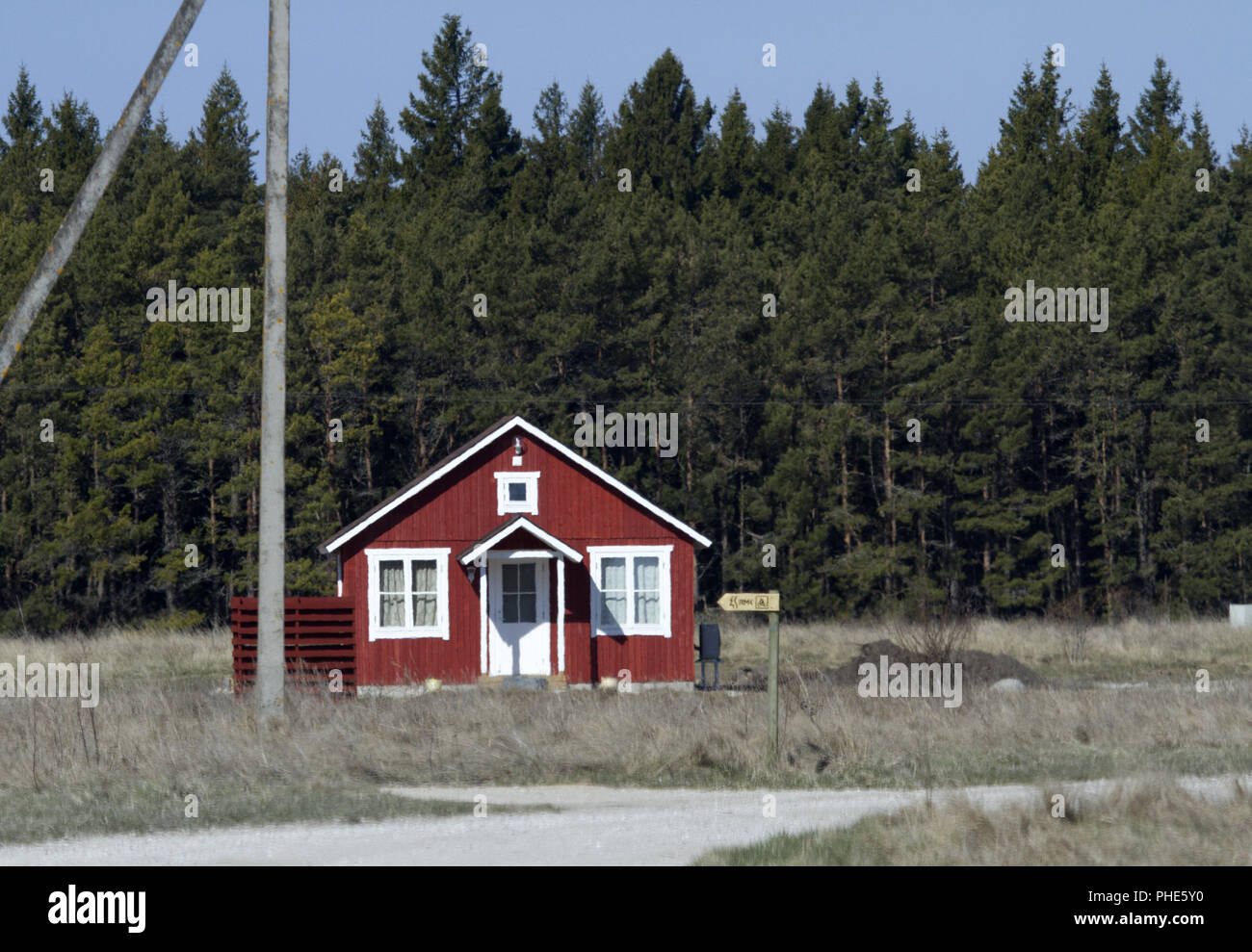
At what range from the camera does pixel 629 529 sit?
1169 inches

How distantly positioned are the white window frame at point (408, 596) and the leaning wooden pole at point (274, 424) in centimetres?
1167

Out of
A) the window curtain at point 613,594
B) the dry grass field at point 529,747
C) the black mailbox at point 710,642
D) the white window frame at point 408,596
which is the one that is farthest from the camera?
the window curtain at point 613,594

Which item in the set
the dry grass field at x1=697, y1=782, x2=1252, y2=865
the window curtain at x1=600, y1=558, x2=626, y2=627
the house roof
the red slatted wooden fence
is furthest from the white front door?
the dry grass field at x1=697, y1=782, x2=1252, y2=865

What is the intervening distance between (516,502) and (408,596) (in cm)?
254

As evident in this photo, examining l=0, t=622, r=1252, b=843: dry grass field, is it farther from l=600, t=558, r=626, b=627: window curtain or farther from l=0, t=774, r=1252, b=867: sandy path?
l=600, t=558, r=626, b=627: window curtain

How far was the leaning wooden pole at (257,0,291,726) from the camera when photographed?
16594 mm

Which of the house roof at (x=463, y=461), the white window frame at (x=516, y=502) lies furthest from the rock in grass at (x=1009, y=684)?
the white window frame at (x=516, y=502)

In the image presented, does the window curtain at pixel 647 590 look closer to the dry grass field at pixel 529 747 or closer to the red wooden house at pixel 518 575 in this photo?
the red wooden house at pixel 518 575

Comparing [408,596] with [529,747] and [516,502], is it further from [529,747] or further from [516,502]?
[529,747]

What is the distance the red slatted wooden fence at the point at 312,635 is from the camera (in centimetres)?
2664

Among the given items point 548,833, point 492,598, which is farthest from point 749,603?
point 492,598

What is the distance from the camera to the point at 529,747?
1549 cm

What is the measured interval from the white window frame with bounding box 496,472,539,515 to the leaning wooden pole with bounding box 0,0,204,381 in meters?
15.7
